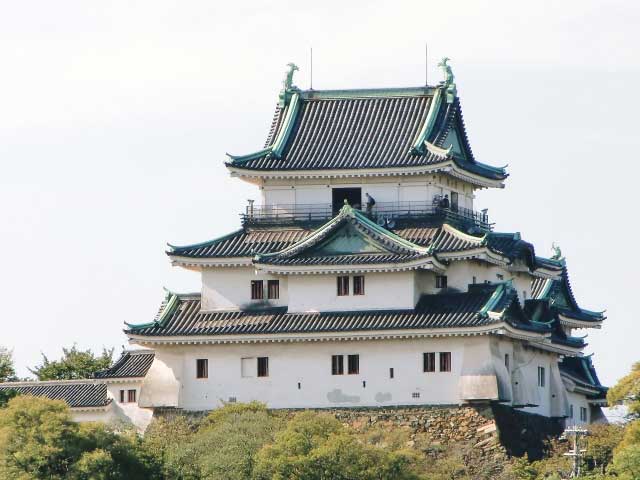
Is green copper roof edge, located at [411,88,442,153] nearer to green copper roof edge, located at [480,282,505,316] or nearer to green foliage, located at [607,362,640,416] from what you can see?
green copper roof edge, located at [480,282,505,316]

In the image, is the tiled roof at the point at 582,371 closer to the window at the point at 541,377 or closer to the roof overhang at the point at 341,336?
the window at the point at 541,377

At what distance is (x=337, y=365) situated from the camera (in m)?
79.6

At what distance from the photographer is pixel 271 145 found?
83812 millimetres

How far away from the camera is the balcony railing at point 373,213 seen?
81500 millimetres

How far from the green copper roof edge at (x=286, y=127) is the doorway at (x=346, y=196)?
2464 millimetres

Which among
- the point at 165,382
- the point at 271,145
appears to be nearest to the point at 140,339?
the point at 165,382

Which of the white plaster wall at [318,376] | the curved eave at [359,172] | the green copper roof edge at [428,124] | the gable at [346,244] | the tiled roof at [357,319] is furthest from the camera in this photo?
the green copper roof edge at [428,124]

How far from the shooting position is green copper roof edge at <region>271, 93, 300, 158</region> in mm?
82938

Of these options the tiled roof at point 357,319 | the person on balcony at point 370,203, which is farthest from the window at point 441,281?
the person on balcony at point 370,203

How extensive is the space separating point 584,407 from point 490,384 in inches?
512

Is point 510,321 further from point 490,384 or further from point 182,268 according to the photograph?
point 182,268

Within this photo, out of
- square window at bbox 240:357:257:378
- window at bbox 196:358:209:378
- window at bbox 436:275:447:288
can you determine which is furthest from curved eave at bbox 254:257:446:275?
window at bbox 196:358:209:378

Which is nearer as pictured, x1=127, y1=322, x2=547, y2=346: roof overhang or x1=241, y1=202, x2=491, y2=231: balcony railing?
x1=127, y1=322, x2=547, y2=346: roof overhang

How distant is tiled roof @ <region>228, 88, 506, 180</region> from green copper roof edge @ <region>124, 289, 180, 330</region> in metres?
5.22
